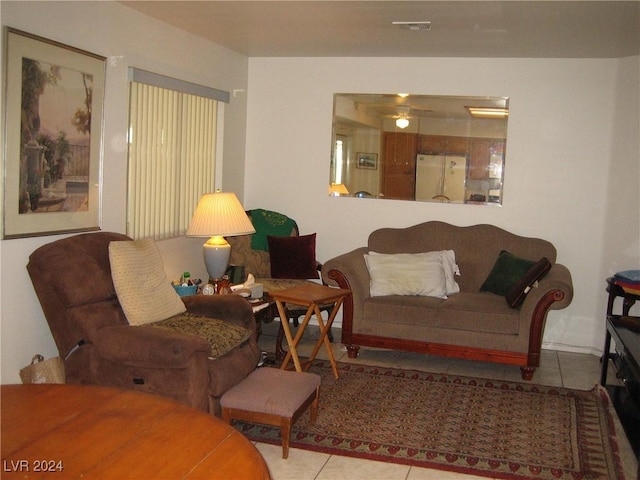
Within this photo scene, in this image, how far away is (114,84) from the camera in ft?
14.1

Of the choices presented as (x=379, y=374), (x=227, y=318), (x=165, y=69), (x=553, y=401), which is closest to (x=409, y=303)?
(x=379, y=374)

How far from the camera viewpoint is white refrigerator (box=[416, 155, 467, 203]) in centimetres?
586

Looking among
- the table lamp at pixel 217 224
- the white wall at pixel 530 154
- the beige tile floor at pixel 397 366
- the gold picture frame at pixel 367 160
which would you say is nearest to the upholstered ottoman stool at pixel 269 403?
the beige tile floor at pixel 397 366

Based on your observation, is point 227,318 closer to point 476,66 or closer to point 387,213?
point 387,213

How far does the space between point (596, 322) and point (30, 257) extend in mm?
4489

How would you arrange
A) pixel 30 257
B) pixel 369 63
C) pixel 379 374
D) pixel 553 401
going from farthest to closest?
pixel 369 63 → pixel 379 374 → pixel 553 401 → pixel 30 257

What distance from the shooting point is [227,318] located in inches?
155

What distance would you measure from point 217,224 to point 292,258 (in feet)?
3.64

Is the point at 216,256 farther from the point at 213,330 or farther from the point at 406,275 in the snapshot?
the point at 406,275

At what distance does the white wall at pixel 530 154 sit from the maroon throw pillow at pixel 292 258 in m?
0.67

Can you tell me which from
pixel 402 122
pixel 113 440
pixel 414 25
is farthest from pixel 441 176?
pixel 113 440

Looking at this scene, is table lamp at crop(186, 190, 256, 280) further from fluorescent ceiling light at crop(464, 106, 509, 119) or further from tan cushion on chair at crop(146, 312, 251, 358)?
fluorescent ceiling light at crop(464, 106, 509, 119)

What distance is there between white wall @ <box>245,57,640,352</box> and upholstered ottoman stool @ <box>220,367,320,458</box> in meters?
2.90

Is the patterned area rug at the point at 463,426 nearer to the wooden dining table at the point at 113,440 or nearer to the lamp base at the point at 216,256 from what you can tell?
the lamp base at the point at 216,256
